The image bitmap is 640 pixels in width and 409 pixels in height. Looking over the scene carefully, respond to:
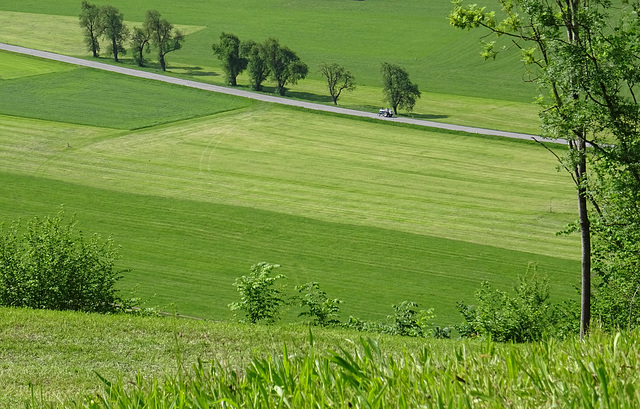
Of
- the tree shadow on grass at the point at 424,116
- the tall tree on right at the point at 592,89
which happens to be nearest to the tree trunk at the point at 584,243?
the tall tree on right at the point at 592,89

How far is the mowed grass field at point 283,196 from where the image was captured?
1993 inches

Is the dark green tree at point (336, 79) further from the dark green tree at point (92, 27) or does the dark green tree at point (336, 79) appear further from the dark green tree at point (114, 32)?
the dark green tree at point (92, 27)

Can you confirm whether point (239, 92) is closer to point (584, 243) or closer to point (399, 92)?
point (399, 92)

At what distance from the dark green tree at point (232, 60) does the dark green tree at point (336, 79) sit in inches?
533

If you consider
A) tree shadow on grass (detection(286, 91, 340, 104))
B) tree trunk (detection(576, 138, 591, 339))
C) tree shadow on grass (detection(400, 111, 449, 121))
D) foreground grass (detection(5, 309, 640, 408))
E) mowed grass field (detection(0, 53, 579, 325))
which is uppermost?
tree shadow on grass (detection(286, 91, 340, 104))

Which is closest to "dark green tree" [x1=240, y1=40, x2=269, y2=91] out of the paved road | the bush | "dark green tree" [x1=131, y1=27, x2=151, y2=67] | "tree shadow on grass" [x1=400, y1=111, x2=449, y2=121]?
the paved road

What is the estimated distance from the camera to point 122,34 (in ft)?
432

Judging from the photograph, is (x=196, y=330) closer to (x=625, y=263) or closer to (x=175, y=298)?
(x=625, y=263)

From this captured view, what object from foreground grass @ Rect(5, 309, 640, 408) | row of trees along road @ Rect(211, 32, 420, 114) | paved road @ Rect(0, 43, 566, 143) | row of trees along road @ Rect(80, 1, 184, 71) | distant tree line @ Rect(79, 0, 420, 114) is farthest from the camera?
row of trees along road @ Rect(80, 1, 184, 71)

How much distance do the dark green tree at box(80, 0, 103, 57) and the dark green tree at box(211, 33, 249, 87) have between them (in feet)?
81.2

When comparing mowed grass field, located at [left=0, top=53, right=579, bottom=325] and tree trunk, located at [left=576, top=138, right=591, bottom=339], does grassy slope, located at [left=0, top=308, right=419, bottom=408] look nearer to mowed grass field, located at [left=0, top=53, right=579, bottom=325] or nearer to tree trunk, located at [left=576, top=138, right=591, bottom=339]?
tree trunk, located at [left=576, top=138, right=591, bottom=339]

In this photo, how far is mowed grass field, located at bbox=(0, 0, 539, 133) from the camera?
114 metres

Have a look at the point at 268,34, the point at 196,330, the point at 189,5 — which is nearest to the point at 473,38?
the point at 268,34

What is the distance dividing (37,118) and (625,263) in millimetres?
82199
